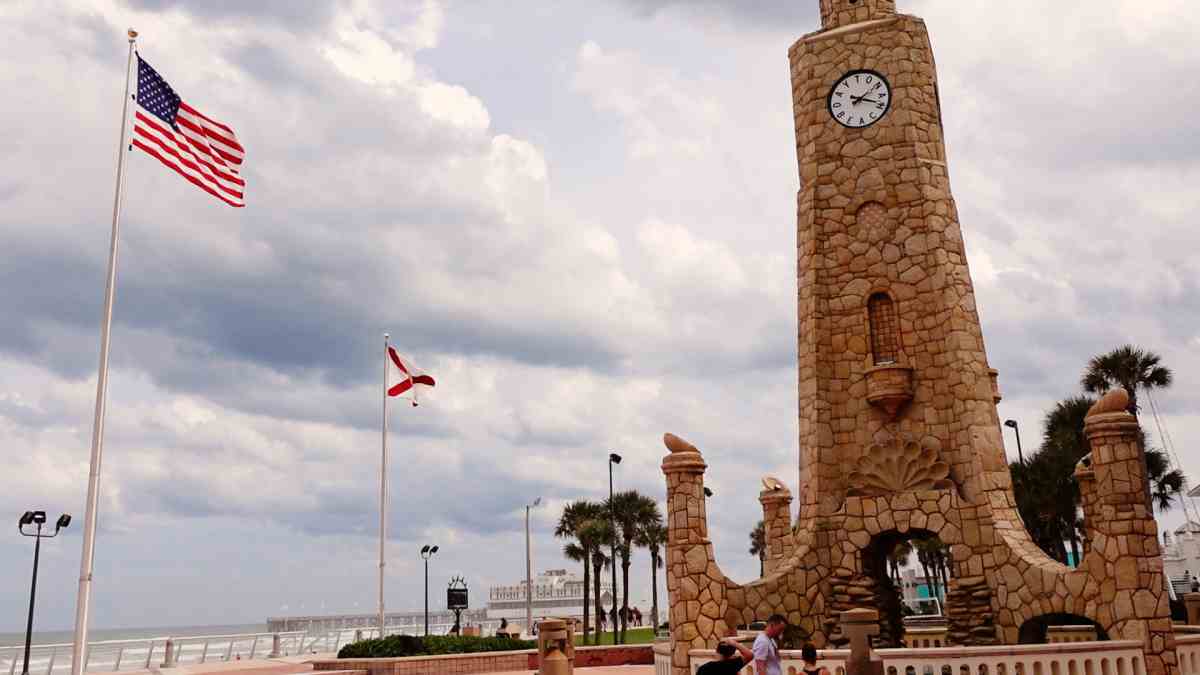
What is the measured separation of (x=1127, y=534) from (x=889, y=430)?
5094 mm

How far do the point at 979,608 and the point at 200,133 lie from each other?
54.1ft

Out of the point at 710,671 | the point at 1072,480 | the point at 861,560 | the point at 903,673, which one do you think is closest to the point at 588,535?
the point at 1072,480

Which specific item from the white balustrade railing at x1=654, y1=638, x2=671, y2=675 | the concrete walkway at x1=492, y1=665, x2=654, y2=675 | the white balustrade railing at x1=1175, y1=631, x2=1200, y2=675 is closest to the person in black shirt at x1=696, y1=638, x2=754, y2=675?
the white balustrade railing at x1=654, y1=638, x2=671, y2=675

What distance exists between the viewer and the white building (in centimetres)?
8778

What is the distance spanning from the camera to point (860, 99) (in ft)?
74.0

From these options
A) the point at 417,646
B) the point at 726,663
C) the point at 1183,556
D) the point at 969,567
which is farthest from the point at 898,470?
the point at 1183,556

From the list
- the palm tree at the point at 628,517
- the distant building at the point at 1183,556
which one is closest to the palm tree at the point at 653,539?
the palm tree at the point at 628,517

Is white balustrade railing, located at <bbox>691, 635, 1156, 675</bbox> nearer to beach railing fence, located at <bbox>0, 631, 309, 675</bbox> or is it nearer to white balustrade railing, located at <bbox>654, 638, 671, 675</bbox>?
white balustrade railing, located at <bbox>654, 638, 671, 675</bbox>

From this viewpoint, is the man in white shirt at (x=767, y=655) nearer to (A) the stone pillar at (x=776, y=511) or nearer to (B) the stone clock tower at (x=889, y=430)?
(B) the stone clock tower at (x=889, y=430)

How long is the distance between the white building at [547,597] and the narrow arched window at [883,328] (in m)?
65.5

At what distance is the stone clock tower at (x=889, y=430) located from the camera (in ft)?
57.2

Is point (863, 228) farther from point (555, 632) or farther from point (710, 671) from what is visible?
point (710, 671)

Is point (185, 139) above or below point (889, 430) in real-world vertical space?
above

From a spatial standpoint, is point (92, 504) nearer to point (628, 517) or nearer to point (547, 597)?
point (628, 517)
